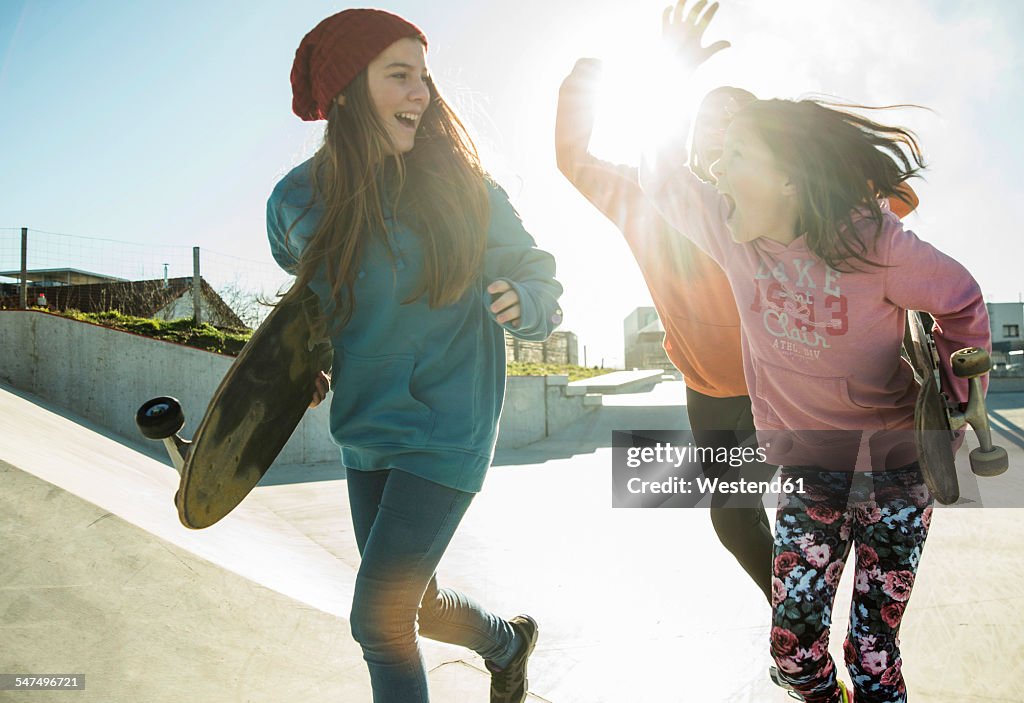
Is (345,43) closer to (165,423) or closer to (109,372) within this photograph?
(165,423)

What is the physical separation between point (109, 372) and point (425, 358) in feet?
29.6

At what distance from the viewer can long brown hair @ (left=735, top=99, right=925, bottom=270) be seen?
179 centimetres

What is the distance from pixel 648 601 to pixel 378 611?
197 centimetres

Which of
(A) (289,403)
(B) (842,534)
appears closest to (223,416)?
(A) (289,403)

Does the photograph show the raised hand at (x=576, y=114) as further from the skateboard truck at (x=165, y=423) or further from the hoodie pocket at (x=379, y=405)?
the skateboard truck at (x=165, y=423)

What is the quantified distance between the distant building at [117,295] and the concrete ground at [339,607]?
7648 millimetres

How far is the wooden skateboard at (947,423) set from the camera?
1.55m

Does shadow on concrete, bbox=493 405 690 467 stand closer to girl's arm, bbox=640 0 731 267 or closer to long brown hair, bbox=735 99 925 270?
girl's arm, bbox=640 0 731 267

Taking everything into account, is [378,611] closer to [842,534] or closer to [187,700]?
[187,700]

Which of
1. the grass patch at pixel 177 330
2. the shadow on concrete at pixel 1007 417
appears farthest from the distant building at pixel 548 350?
the shadow on concrete at pixel 1007 417

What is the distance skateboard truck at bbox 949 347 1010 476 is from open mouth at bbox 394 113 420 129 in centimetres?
144

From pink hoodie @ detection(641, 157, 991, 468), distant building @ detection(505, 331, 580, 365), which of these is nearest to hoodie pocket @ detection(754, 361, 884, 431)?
pink hoodie @ detection(641, 157, 991, 468)

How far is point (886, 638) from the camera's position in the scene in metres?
1.75

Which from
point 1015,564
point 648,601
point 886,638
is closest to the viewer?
point 886,638
